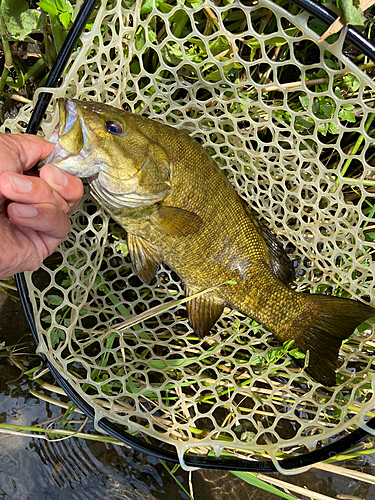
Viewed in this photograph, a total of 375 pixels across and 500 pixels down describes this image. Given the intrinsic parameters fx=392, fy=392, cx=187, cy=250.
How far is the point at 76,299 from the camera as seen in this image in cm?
224

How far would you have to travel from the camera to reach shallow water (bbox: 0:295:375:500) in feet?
7.55

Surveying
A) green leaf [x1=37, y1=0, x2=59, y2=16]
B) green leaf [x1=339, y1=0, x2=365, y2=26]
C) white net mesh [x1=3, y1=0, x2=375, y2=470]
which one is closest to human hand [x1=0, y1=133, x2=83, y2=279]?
white net mesh [x1=3, y1=0, x2=375, y2=470]

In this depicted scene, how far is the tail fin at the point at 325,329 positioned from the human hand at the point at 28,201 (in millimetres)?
1392

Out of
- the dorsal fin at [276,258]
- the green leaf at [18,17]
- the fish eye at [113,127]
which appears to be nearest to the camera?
the fish eye at [113,127]

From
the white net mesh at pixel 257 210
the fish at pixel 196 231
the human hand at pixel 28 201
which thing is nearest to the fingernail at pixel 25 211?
the human hand at pixel 28 201

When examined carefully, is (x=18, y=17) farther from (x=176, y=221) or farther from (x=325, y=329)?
(x=325, y=329)

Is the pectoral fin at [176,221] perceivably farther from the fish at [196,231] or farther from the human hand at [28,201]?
the human hand at [28,201]

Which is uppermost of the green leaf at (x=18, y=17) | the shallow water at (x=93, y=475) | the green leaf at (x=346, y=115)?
the green leaf at (x=346, y=115)

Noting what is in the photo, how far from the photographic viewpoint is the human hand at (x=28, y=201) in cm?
152

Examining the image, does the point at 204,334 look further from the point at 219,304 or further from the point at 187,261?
the point at 187,261

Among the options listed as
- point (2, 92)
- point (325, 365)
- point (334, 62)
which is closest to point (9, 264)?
point (2, 92)

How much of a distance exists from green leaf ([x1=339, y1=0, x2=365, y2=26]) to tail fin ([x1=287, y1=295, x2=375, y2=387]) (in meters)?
1.33

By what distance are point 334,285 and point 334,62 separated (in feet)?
4.36

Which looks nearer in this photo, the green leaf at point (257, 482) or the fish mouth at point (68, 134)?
the fish mouth at point (68, 134)
